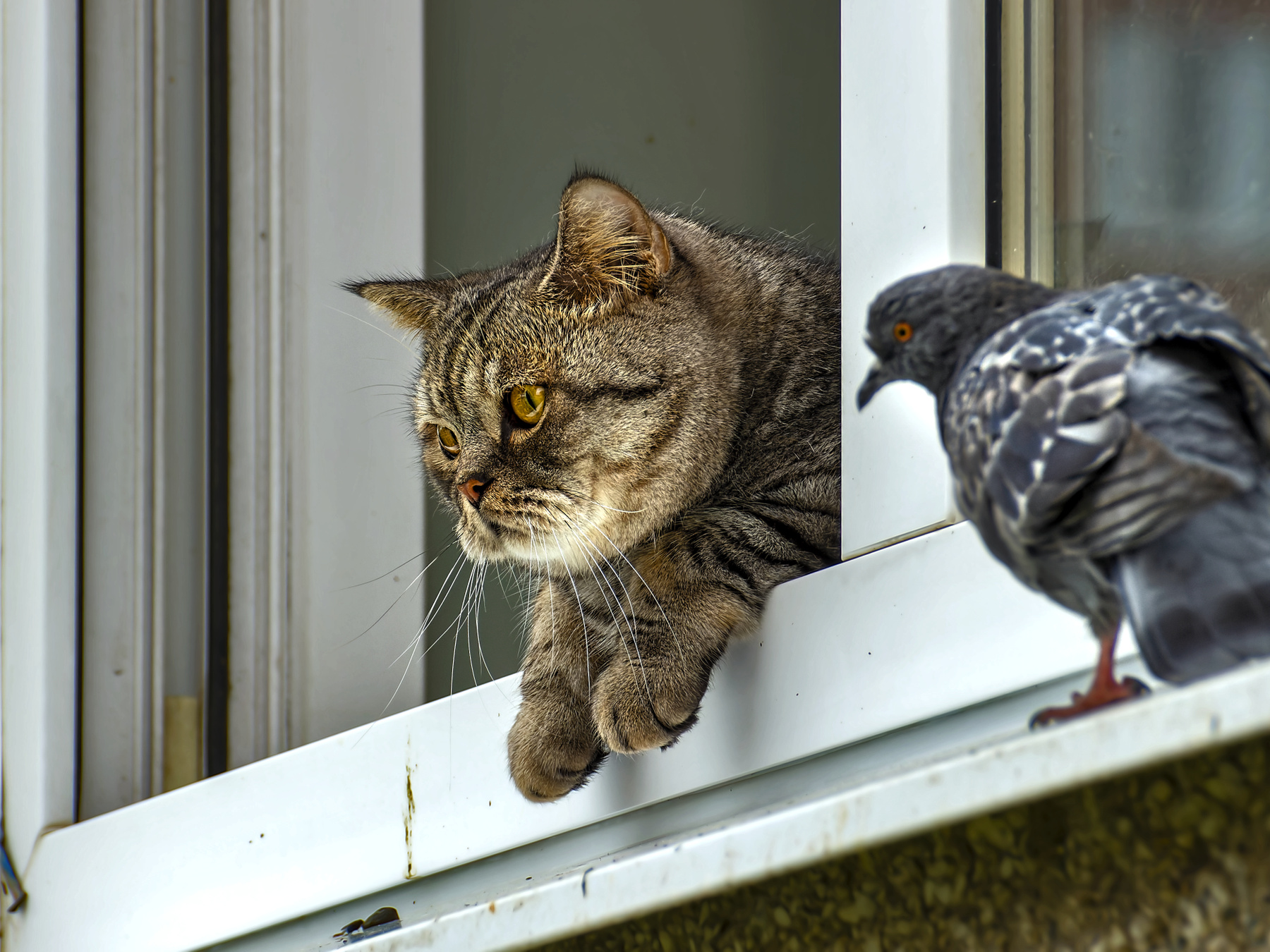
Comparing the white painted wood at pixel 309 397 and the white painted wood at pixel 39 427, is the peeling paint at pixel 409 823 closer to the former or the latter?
the white painted wood at pixel 309 397

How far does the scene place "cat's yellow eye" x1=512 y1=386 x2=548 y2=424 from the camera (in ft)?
3.69

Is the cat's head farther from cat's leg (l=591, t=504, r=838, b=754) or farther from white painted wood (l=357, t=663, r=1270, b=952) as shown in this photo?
white painted wood (l=357, t=663, r=1270, b=952)

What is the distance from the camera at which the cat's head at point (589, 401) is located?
1106 mm

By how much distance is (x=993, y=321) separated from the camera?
0.62 metres

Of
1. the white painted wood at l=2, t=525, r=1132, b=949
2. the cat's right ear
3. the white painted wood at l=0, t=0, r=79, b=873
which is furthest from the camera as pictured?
the white painted wood at l=0, t=0, r=79, b=873

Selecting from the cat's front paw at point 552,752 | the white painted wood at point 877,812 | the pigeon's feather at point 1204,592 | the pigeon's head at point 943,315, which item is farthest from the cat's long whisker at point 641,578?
the pigeon's feather at point 1204,592

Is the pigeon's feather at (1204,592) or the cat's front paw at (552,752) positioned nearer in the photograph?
the pigeon's feather at (1204,592)

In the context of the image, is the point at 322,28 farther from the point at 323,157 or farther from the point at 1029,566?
the point at 1029,566

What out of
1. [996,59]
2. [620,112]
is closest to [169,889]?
[996,59]

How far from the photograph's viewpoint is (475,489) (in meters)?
1.13

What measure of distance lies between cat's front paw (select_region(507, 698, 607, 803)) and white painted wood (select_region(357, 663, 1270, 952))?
0.85ft

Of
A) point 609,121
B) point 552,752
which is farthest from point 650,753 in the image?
point 609,121

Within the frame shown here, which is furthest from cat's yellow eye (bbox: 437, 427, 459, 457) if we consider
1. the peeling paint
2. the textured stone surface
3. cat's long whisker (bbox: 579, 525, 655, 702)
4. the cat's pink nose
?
the textured stone surface

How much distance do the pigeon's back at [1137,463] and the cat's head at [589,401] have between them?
0.57m
